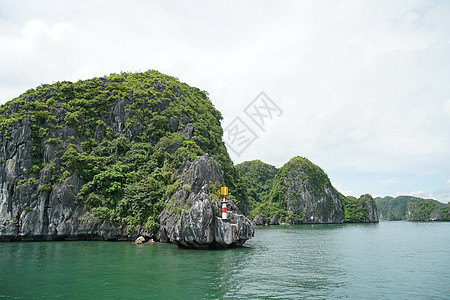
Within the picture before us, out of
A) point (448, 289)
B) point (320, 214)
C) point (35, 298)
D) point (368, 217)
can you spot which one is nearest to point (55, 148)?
point (35, 298)

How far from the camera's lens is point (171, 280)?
57.7 ft

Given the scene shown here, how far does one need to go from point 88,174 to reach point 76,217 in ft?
20.0

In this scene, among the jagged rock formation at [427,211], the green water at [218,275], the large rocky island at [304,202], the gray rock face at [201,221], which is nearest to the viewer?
the green water at [218,275]

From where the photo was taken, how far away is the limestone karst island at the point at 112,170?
109 ft

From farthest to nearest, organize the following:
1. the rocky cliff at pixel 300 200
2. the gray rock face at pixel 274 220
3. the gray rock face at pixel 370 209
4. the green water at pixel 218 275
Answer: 1. the gray rock face at pixel 370 209
2. the rocky cliff at pixel 300 200
3. the gray rock face at pixel 274 220
4. the green water at pixel 218 275

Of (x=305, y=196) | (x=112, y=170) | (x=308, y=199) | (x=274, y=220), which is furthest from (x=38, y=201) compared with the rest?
(x=308, y=199)

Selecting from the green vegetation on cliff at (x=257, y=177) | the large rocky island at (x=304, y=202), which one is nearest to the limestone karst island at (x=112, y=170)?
the large rocky island at (x=304, y=202)

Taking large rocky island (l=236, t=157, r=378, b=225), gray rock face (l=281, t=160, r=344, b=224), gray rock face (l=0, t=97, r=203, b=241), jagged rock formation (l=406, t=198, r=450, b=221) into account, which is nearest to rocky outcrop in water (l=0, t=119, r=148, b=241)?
gray rock face (l=0, t=97, r=203, b=241)

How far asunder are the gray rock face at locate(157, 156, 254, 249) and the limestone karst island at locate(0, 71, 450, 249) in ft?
0.34

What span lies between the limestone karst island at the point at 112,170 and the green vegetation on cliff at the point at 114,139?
15 centimetres

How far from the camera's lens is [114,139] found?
49.7m

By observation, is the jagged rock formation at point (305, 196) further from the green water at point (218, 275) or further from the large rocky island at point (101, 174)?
the green water at point (218, 275)

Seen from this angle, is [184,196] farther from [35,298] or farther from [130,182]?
[35,298]

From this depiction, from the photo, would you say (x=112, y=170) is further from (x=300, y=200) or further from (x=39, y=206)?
(x=300, y=200)
